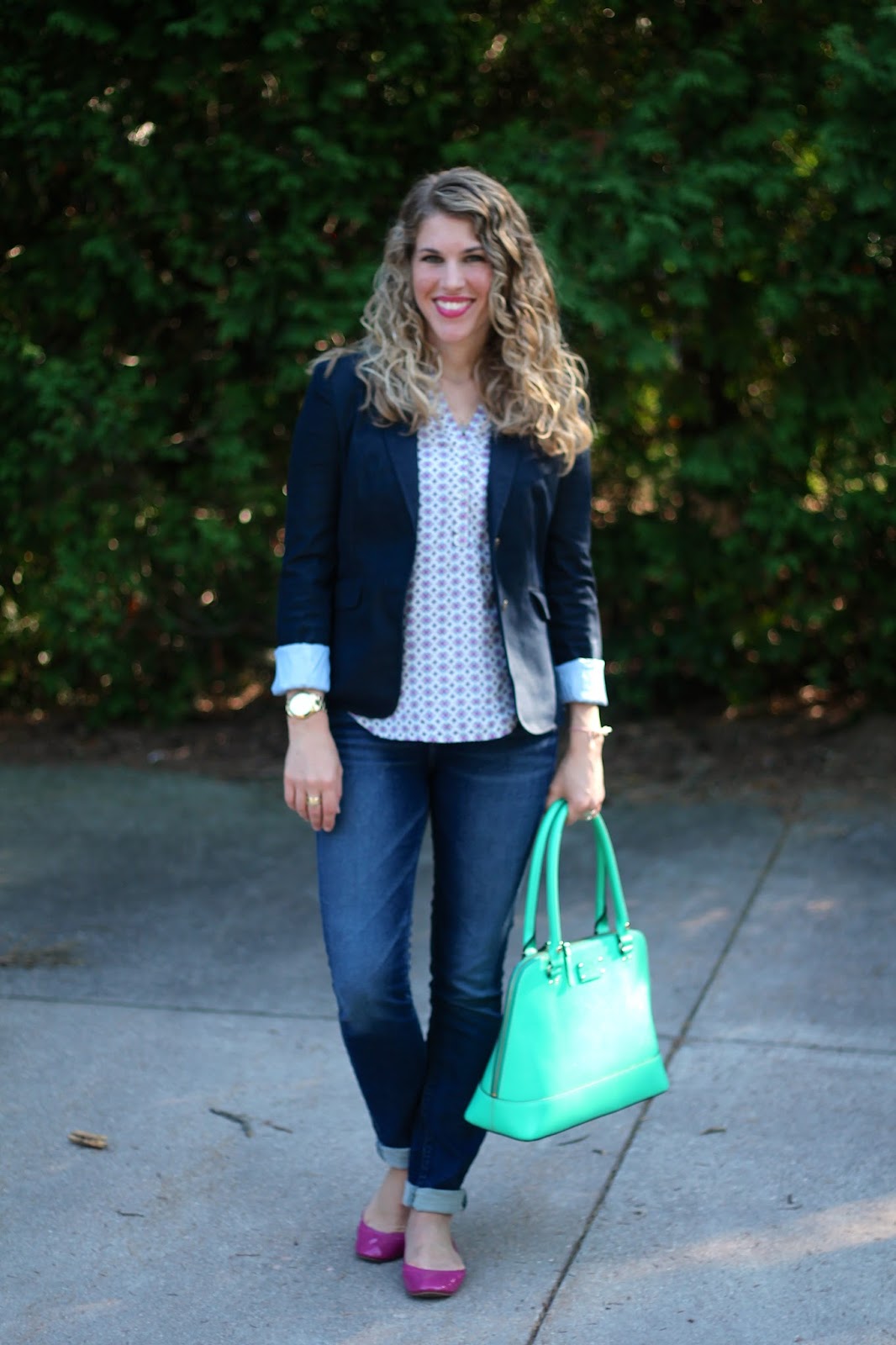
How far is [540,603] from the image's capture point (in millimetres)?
2850

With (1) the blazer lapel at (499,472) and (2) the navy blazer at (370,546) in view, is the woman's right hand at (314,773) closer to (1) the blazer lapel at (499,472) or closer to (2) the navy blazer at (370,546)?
(2) the navy blazer at (370,546)

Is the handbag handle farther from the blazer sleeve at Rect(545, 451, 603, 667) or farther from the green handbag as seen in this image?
the blazer sleeve at Rect(545, 451, 603, 667)

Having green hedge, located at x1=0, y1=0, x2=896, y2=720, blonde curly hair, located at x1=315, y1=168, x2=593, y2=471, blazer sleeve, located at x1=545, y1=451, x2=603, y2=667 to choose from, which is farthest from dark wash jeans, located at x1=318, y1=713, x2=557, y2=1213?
green hedge, located at x1=0, y1=0, x2=896, y2=720

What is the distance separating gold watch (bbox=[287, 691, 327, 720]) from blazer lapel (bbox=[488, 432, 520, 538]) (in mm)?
431

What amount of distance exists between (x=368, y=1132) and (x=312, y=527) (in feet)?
4.70

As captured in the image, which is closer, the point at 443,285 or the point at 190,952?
the point at 443,285

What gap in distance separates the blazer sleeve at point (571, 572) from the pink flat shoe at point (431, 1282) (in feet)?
3.74

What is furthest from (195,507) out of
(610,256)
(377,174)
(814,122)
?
(814,122)

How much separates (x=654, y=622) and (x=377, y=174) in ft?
6.69

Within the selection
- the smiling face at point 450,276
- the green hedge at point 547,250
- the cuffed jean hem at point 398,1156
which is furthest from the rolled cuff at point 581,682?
the green hedge at point 547,250

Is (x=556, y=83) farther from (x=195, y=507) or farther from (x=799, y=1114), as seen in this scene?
(x=799, y=1114)

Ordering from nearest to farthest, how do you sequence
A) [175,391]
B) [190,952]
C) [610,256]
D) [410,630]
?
1. [410,630]
2. [190,952]
3. [610,256]
4. [175,391]

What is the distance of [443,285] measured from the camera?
2768mm

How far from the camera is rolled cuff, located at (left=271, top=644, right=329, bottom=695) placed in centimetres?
271
